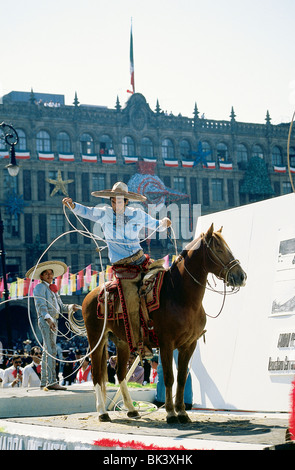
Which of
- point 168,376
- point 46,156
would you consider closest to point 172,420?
point 168,376

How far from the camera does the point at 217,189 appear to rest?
63.5 m

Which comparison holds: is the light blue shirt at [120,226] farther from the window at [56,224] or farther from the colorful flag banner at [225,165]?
the colorful flag banner at [225,165]

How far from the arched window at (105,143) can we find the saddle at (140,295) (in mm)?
51507

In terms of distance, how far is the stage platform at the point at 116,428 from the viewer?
5875mm

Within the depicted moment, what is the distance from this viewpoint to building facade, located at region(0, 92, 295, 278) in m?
56.4

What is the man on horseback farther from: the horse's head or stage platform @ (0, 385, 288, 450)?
stage platform @ (0, 385, 288, 450)

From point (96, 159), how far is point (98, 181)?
1.81 m

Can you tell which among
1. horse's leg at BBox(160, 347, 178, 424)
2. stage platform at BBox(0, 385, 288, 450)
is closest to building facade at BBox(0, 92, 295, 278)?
stage platform at BBox(0, 385, 288, 450)

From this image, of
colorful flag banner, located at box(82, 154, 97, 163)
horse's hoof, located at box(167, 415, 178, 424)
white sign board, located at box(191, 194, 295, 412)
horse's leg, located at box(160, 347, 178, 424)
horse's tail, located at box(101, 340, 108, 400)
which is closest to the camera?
horse's hoof, located at box(167, 415, 178, 424)

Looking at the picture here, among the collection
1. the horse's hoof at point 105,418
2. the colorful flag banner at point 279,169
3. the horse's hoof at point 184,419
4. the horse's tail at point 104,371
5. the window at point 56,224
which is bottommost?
the horse's hoof at point 105,418

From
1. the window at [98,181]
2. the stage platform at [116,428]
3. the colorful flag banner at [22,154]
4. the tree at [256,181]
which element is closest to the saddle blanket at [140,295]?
the stage platform at [116,428]

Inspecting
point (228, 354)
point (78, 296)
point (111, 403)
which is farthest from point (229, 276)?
point (78, 296)

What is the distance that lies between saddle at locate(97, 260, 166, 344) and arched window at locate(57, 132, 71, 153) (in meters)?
50.5

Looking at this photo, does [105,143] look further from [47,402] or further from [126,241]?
[126,241]
